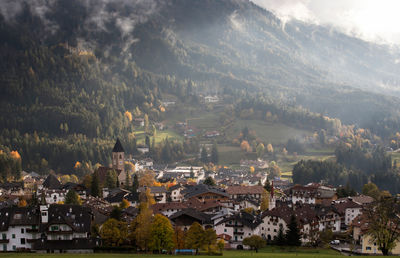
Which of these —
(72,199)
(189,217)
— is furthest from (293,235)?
(72,199)

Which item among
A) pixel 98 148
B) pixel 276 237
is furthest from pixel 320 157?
pixel 276 237

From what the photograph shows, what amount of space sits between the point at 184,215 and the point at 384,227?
28553 millimetres

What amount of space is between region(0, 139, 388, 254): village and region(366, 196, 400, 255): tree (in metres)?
3.70

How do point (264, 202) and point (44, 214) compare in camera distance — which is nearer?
point (44, 214)

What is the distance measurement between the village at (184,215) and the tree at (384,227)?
3.70 meters

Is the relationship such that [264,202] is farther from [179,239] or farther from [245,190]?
[179,239]

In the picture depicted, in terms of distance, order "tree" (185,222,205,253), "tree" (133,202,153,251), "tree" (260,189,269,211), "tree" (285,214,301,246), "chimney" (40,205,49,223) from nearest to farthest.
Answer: "tree" (185,222,205,253), "tree" (133,202,153,251), "chimney" (40,205,49,223), "tree" (285,214,301,246), "tree" (260,189,269,211)

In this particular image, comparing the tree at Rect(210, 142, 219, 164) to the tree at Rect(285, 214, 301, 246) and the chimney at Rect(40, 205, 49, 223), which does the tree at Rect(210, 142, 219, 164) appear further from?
the chimney at Rect(40, 205, 49, 223)

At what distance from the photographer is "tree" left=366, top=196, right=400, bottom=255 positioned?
204ft

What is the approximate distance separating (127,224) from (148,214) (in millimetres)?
4638

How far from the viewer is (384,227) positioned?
204 ft

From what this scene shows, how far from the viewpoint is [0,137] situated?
7426 inches

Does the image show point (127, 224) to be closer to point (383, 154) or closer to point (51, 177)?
point (51, 177)

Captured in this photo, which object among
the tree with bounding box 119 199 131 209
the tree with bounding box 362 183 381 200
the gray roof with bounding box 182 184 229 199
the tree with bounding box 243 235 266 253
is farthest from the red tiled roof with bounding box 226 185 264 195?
the tree with bounding box 243 235 266 253
